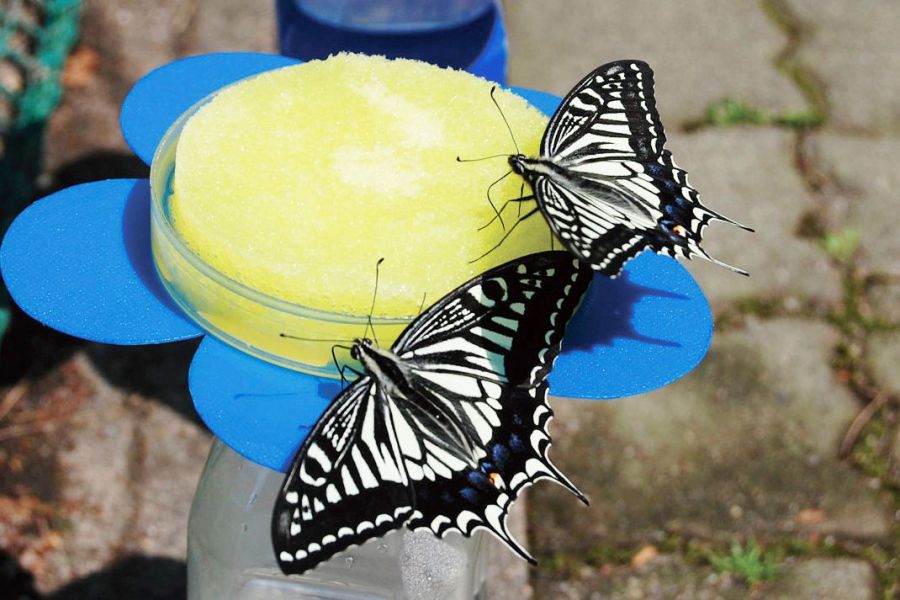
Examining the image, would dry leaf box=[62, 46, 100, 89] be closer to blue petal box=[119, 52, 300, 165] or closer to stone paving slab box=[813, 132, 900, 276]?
blue petal box=[119, 52, 300, 165]

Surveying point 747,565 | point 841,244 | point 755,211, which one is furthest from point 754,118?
point 747,565

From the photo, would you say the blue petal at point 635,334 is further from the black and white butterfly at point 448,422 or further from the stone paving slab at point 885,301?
the stone paving slab at point 885,301

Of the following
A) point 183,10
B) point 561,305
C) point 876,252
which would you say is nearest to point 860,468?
point 876,252

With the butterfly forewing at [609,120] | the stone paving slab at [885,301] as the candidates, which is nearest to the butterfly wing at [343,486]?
the butterfly forewing at [609,120]

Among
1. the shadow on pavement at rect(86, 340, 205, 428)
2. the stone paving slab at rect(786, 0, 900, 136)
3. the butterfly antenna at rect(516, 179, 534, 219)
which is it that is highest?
the butterfly antenna at rect(516, 179, 534, 219)

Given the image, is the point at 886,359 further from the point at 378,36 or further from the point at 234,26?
the point at 234,26

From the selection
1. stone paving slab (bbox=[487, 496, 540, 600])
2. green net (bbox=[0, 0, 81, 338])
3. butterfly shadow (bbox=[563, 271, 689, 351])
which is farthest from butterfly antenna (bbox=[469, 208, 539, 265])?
green net (bbox=[0, 0, 81, 338])
